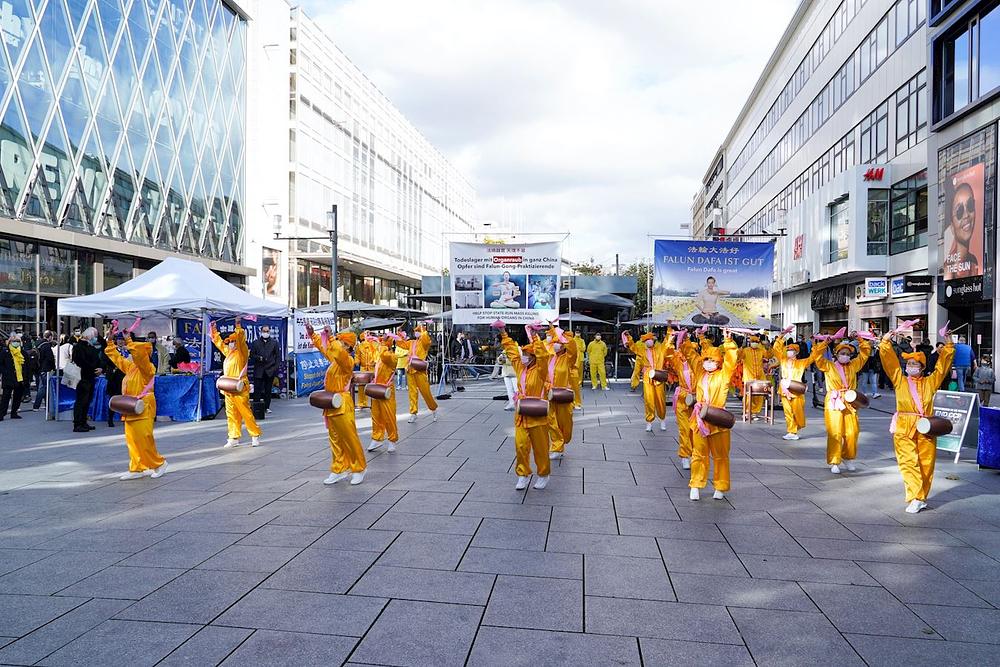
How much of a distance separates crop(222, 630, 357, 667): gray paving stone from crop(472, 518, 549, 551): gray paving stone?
193 cm

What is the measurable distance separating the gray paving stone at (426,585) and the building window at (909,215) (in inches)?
927

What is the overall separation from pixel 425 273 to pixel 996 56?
43.4 meters

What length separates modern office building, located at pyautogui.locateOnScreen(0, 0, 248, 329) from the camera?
20.8m

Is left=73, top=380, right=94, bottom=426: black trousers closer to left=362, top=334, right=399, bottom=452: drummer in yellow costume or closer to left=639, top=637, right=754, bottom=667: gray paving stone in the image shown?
left=362, top=334, right=399, bottom=452: drummer in yellow costume

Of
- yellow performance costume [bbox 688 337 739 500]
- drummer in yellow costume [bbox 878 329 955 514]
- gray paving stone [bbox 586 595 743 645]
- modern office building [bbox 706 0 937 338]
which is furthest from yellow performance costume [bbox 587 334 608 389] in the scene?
gray paving stone [bbox 586 595 743 645]

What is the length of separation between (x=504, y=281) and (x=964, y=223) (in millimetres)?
14060

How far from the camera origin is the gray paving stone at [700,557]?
511 cm

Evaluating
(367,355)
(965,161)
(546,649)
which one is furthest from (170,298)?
(965,161)

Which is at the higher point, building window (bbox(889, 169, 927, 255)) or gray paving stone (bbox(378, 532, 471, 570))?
building window (bbox(889, 169, 927, 255))

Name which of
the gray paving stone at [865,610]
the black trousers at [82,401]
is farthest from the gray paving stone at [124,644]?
the black trousers at [82,401]

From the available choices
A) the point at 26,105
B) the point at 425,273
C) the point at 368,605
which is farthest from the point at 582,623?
the point at 425,273

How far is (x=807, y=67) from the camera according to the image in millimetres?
35469

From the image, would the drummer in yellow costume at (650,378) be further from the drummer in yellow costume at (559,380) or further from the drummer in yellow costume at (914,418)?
the drummer in yellow costume at (914,418)

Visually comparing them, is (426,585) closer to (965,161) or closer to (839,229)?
(965,161)
